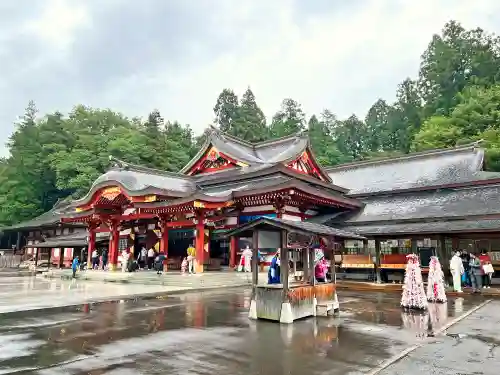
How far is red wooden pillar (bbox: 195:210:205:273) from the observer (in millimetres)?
20219

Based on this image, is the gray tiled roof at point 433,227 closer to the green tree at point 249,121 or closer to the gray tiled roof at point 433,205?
the gray tiled roof at point 433,205

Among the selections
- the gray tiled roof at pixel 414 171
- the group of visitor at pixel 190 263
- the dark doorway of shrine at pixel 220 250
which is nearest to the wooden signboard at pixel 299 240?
the group of visitor at pixel 190 263

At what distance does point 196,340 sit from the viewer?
311 inches

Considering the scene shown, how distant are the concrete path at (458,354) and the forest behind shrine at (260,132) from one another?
31369mm

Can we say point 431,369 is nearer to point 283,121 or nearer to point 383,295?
point 383,295

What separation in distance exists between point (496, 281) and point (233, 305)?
596 inches

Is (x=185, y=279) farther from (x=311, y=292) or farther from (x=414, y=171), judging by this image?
(x=414, y=171)

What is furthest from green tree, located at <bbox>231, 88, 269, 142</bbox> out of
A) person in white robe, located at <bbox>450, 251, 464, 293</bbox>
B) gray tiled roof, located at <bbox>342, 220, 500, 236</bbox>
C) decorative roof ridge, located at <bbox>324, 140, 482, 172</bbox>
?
person in white robe, located at <bbox>450, 251, 464, 293</bbox>

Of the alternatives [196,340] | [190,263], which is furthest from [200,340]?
[190,263]

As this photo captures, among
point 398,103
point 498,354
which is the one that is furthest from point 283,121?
point 498,354

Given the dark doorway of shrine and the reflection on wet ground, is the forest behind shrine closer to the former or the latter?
the dark doorway of shrine

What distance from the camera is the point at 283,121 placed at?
279ft

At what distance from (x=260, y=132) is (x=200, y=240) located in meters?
54.3

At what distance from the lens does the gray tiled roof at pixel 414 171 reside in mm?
24359
